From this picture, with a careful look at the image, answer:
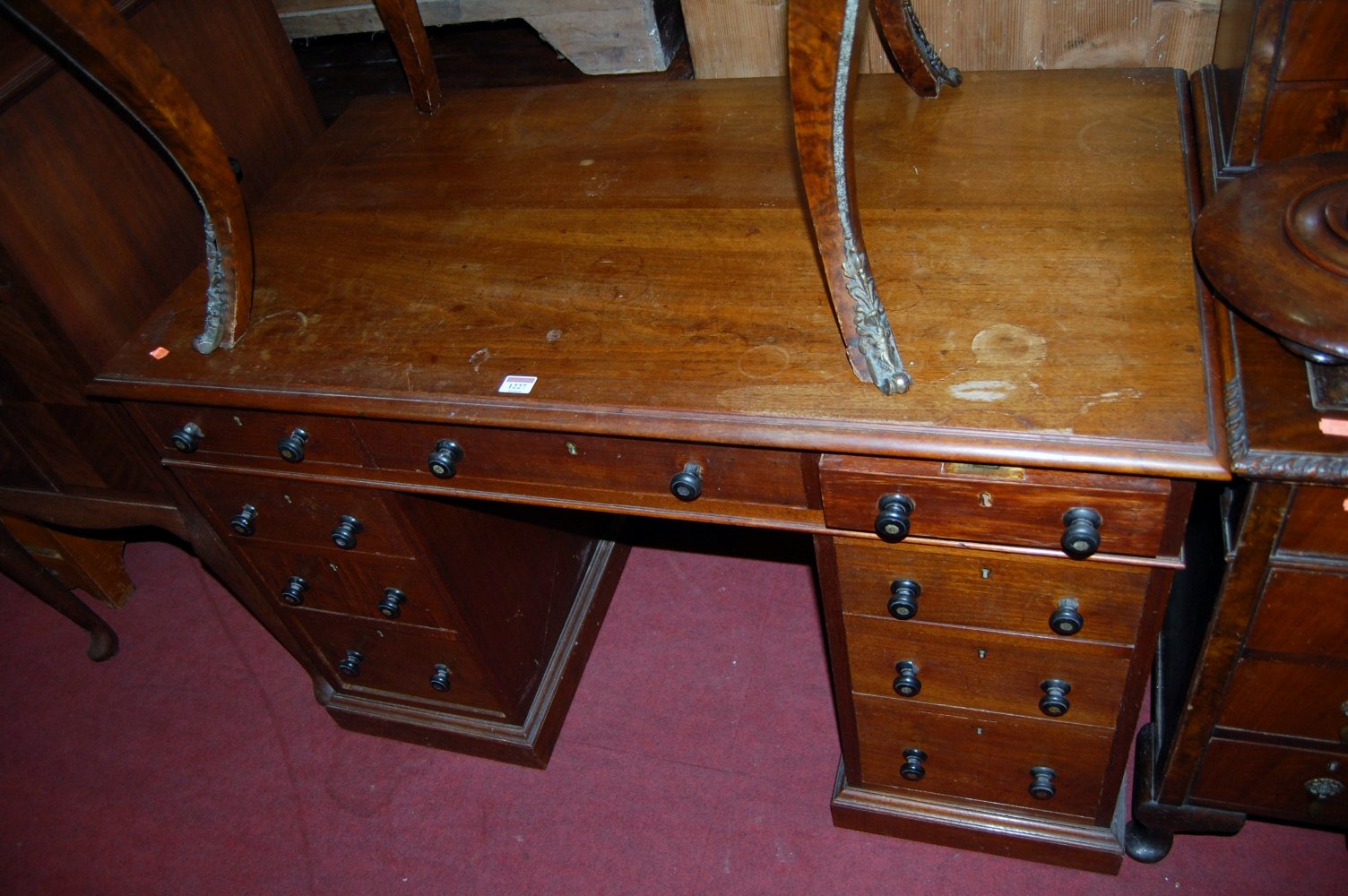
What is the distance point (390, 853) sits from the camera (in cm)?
198

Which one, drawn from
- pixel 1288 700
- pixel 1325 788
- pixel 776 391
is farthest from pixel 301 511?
pixel 1325 788

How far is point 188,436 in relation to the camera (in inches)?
61.1

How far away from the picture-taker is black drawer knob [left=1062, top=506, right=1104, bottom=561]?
45.6 inches

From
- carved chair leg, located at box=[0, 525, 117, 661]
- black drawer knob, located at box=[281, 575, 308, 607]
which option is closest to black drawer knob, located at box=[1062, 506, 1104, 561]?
black drawer knob, located at box=[281, 575, 308, 607]

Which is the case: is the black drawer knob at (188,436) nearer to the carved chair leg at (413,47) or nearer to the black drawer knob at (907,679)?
the carved chair leg at (413,47)

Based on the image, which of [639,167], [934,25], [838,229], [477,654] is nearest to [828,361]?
[838,229]

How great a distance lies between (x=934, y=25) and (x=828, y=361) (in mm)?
816

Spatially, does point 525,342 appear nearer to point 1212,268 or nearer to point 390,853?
point 1212,268

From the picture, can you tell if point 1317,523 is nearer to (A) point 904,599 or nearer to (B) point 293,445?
(A) point 904,599

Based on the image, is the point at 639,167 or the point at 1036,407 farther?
the point at 639,167

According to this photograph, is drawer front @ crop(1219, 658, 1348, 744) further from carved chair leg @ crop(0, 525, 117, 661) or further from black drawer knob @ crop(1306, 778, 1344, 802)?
carved chair leg @ crop(0, 525, 117, 661)

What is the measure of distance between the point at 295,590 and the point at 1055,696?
1.31 m

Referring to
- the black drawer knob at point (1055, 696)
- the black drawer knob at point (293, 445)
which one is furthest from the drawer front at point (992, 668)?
the black drawer knob at point (293, 445)

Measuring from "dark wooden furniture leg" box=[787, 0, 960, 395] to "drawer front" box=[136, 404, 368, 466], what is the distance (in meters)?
0.74
